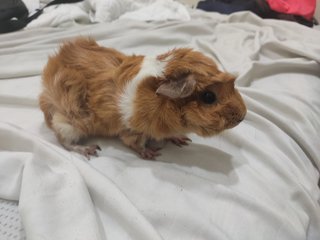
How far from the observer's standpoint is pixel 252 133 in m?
1.24

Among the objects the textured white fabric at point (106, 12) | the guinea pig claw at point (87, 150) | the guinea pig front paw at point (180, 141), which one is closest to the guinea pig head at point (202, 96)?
the guinea pig front paw at point (180, 141)

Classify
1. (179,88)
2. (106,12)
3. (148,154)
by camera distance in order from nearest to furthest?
(179,88) → (148,154) → (106,12)

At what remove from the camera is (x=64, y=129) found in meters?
1.15

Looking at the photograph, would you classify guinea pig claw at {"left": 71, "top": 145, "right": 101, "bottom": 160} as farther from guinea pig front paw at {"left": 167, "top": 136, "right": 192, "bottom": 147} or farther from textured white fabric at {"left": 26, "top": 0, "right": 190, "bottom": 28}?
textured white fabric at {"left": 26, "top": 0, "right": 190, "bottom": 28}

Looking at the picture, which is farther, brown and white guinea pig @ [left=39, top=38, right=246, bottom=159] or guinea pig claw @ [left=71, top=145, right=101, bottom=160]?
guinea pig claw @ [left=71, top=145, right=101, bottom=160]

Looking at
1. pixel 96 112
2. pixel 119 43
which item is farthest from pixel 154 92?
pixel 119 43

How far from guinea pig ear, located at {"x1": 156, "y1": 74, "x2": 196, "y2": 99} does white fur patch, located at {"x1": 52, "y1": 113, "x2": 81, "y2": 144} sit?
0.38 meters

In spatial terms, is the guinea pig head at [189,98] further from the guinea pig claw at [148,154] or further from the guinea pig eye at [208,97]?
the guinea pig claw at [148,154]

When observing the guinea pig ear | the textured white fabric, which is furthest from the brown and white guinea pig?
the textured white fabric

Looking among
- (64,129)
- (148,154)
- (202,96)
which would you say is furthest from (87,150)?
(202,96)

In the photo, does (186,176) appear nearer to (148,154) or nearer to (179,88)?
(148,154)

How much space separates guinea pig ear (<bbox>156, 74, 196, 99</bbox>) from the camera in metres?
0.93

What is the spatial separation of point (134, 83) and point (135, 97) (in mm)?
43

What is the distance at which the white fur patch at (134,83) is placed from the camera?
1.01m
